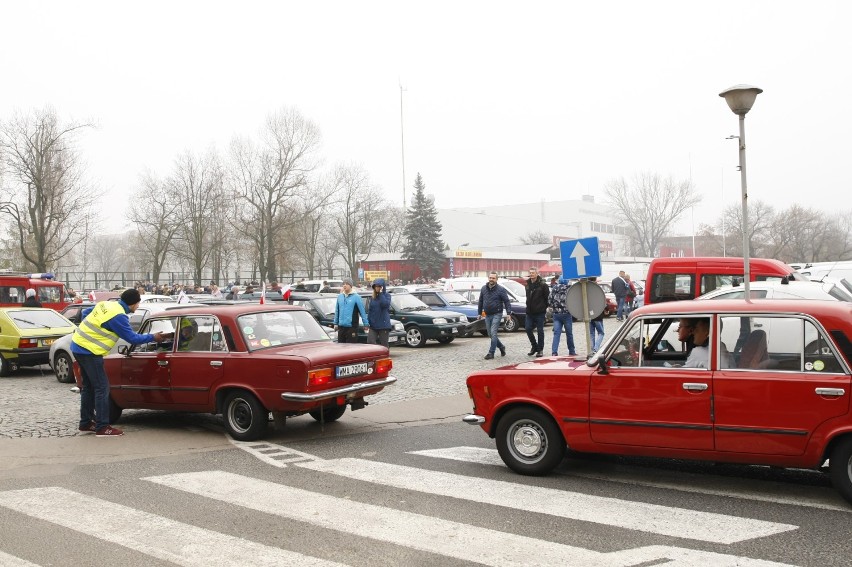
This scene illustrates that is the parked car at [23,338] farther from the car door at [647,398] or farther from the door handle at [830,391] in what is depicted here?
the door handle at [830,391]

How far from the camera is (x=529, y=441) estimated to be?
6637mm

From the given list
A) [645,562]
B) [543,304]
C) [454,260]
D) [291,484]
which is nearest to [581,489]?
[645,562]

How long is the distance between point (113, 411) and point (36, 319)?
7919 millimetres

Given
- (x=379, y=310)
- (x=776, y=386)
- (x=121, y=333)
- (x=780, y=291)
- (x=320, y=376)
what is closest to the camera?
(x=776, y=386)

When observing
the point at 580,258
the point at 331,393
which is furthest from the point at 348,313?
the point at 331,393

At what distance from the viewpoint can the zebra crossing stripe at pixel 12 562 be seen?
180 inches

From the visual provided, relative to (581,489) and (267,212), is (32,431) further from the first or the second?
(267,212)

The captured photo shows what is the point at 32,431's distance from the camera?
934 centimetres

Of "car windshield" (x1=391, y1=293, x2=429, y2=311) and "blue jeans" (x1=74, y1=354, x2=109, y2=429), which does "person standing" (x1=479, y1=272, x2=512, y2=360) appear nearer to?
"car windshield" (x1=391, y1=293, x2=429, y2=311)

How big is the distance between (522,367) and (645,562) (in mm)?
2673

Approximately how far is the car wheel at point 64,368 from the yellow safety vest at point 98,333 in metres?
6.47

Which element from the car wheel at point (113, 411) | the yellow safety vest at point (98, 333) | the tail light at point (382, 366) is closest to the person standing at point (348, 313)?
the car wheel at point (113, 411)

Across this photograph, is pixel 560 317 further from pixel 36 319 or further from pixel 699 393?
pixel 36 319

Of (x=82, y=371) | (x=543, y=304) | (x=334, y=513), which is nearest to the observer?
(x=334, y=513)
